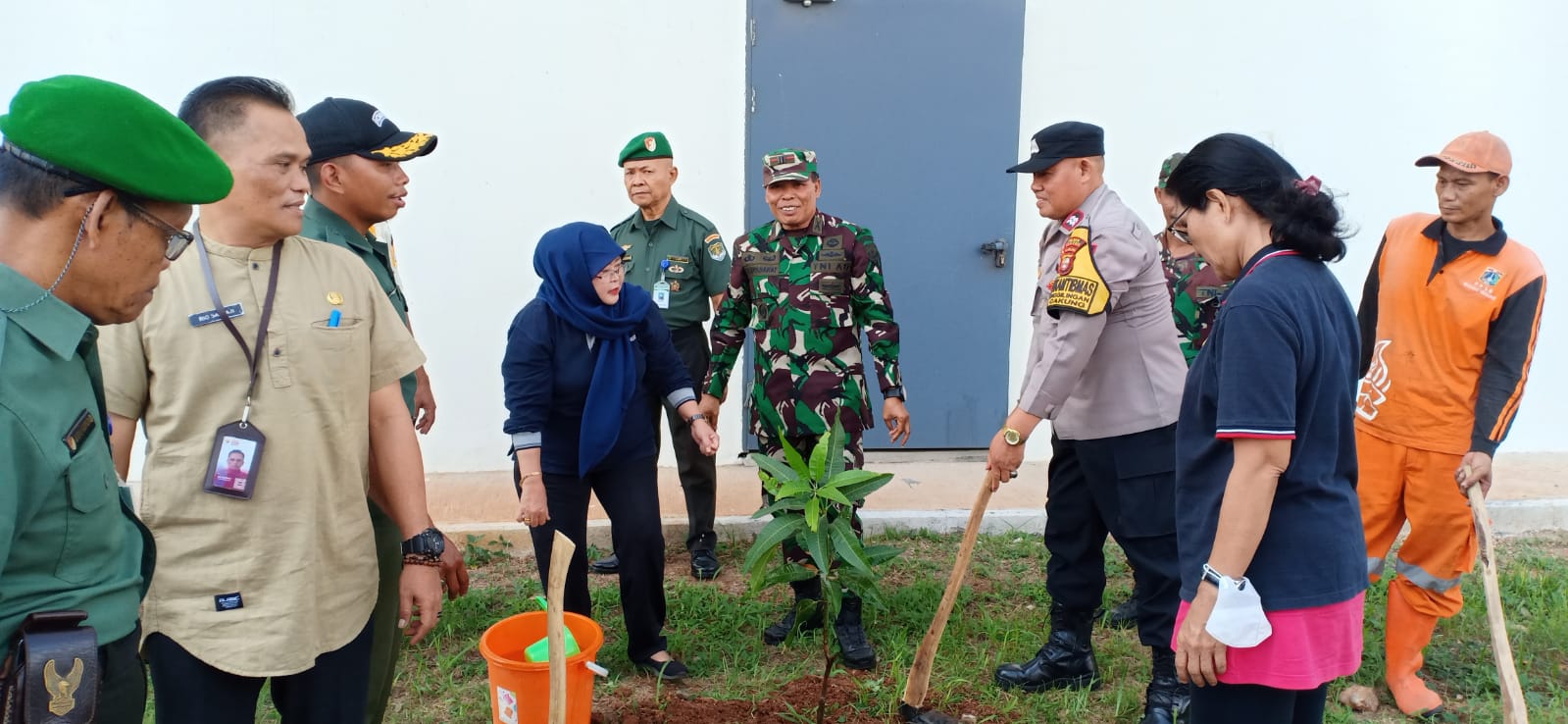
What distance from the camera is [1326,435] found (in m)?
1.85

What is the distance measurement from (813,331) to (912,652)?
4.03 feet

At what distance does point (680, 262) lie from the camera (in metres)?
4.59

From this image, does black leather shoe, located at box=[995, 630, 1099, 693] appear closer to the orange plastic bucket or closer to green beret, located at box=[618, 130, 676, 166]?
the orange plastic bucket

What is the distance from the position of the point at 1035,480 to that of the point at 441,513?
10.8 ft

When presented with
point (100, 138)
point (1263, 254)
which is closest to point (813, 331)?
point (1263, 254)

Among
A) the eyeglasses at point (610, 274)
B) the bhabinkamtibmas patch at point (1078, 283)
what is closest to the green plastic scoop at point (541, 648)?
the eyeglasses at point (610, 274)

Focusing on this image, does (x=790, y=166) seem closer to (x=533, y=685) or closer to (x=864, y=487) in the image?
(x=864, y=487)

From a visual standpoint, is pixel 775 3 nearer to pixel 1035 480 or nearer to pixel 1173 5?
pixel 1173 5

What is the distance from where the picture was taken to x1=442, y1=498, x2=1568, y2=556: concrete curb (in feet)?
15.3

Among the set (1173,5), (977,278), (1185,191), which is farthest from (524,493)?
(1173,5)

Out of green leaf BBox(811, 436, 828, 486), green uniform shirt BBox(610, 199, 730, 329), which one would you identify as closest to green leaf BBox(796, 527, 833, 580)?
green leaf BBox(811, 436, 828, 486)

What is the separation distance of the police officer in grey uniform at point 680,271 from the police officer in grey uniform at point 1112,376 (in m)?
1.86

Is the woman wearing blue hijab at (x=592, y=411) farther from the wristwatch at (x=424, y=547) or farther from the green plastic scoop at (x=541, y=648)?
the wristwatch at (x=424, y=547)

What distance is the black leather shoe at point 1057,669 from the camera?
10.9 ft
